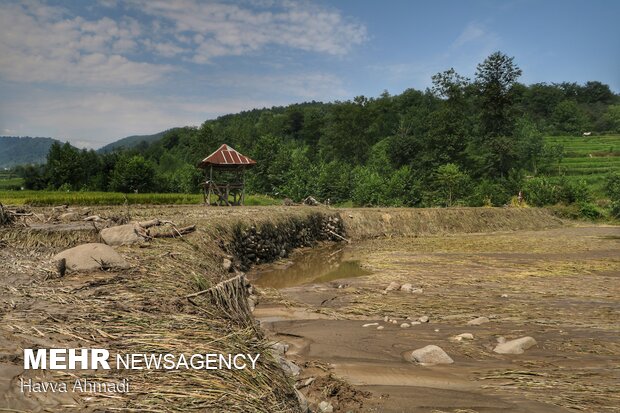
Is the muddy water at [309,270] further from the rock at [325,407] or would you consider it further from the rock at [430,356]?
the rock at [325,407]

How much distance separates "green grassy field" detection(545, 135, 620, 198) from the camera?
47438 millimetres

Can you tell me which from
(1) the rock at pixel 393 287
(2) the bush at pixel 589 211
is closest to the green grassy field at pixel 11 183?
(1) the rock at pixel 393 287

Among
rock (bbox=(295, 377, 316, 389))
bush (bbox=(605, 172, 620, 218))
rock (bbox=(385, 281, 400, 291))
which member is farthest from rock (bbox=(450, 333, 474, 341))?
bush (bbox=(605, 172, 620, 218))

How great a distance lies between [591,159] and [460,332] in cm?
6121

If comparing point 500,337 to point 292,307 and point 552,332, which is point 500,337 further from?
point 292,307

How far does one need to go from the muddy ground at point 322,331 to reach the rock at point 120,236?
0.41 m

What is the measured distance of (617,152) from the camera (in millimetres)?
59719

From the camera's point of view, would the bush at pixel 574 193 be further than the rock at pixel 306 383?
Yes

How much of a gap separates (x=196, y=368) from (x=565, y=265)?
15788mm

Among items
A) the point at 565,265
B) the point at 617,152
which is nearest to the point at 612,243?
the point at 565,265

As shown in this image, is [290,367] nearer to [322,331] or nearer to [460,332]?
[322,331]

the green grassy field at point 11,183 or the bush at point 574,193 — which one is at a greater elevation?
the green grassy field at point 11,183

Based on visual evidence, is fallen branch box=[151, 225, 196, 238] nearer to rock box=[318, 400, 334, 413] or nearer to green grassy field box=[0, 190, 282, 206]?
rock box=[318, 400, 334, 413]

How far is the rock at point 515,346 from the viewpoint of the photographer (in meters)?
6.91
